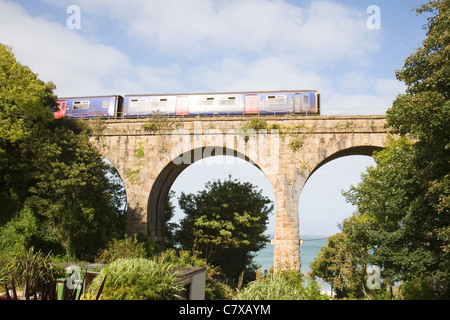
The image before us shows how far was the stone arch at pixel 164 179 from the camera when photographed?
63.8 feet

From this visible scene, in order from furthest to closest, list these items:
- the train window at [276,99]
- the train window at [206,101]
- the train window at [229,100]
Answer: the train window at [206,101]
the train window at [229,100]
the train window at [276,99]

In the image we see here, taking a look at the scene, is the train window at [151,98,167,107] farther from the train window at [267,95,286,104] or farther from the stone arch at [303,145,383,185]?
the stone arch at [303,145,383,185]

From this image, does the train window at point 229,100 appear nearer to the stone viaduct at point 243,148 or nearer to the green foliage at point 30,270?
the stone viaduct at point 243,148

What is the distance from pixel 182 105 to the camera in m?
23.2

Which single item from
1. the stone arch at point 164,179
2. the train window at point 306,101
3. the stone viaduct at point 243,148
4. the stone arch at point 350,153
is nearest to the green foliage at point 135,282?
the stone viaduct at point 243,148

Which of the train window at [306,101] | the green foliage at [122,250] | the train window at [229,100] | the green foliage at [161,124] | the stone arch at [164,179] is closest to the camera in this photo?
the green foliage at [122,250]

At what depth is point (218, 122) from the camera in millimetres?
19266

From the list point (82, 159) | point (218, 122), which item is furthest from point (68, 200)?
point (218, 122)

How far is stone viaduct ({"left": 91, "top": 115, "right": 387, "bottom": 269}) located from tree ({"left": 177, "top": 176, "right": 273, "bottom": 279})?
11.6 ft

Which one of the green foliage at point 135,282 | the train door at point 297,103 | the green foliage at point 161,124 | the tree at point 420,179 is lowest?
the green foliage at point 135,282

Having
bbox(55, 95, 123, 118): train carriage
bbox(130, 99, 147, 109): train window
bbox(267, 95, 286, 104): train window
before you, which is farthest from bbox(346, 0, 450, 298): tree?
bbox(55, 95, 123, 118): train carriage

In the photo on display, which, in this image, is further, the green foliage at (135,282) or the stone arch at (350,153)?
the stone arch at (350,153)

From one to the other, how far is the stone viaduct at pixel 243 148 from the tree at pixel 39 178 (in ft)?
7.81
